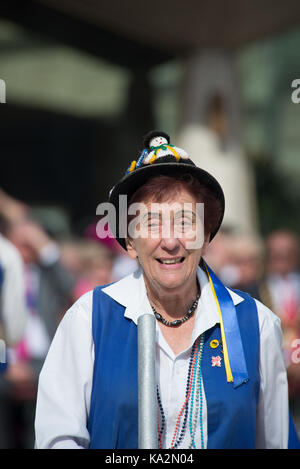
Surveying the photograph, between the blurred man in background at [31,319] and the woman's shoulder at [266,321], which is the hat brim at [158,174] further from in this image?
the blurred man in background at [31,319]

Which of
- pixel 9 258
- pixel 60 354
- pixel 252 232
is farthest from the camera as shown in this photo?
pixel 252 232

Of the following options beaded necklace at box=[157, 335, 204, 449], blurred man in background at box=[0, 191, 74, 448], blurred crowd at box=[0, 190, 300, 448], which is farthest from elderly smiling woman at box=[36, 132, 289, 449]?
blurred man in background at box=[0, 191, 74, 448]

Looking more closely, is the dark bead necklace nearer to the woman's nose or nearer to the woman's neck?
the woman's neck

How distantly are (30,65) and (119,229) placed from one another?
7.63 meters

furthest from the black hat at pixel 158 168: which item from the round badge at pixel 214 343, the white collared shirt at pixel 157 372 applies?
the round badge at pixel 214 343

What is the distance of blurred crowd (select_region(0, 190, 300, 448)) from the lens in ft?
15.1

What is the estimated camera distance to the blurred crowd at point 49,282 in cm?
461

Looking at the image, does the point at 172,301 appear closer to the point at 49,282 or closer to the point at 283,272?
the point at 49,282

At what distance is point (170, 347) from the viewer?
2.26 m

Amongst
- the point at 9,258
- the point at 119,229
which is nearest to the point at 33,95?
the point at 9,258

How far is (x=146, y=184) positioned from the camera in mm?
2320

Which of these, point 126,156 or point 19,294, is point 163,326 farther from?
point 126,156

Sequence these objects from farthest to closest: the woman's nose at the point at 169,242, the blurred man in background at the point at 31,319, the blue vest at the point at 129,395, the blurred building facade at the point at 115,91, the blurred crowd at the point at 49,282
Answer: the blurred building facade at the point at 115,91 → the blurred man in background at the point at 31,319 → the blurred crowd at the point at 49,282 → the woman's nose at the point at 169,242 → the blue vest at the point at 129,395

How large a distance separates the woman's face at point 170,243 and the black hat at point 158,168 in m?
0.08
